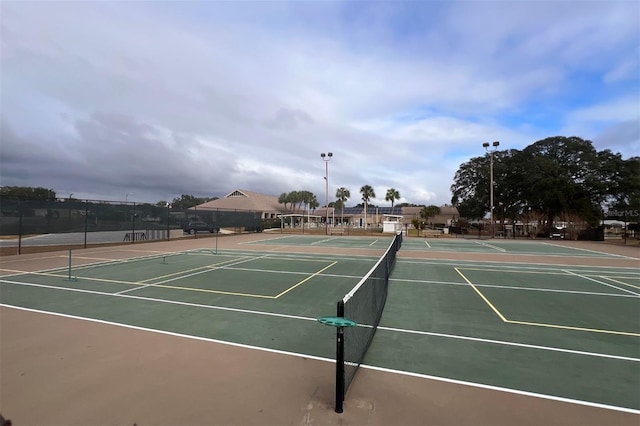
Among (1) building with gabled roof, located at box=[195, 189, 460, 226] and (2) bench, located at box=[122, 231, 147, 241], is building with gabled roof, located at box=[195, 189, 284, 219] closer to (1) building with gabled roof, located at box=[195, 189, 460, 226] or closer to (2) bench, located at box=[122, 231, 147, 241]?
(1) building with gabled roof, located at box=[195, 189, 460, 226]

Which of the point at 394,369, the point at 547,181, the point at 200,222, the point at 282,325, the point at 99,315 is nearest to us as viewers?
the point at 394,369

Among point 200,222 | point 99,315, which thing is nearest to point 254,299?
point 99,315

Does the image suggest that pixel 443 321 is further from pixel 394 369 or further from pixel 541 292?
pixel 541 292

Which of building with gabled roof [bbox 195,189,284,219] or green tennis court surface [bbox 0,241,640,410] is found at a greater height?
building with gabled roof [bbox 195,189,284,219]

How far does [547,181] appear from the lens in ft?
159

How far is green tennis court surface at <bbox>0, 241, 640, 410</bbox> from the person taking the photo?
5.43 metres

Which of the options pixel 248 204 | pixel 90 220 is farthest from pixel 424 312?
pixel 248 204

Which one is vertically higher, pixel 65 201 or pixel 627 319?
pixel 65 201

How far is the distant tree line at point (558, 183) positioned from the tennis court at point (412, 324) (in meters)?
39.4

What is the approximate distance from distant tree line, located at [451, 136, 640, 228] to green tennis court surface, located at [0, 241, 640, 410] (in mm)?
38766

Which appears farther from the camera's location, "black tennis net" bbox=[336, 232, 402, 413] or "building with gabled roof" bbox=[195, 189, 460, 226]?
"building with gabled roof" bbox=[195, 189, 460, 226]

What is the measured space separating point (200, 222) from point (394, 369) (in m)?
36.8

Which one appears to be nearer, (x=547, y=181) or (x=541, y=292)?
(x=541, y=292)

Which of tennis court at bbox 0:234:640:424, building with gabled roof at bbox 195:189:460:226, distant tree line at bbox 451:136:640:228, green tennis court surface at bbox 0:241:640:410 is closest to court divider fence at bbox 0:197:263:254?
tennis court at bbox 0:234:640:424
